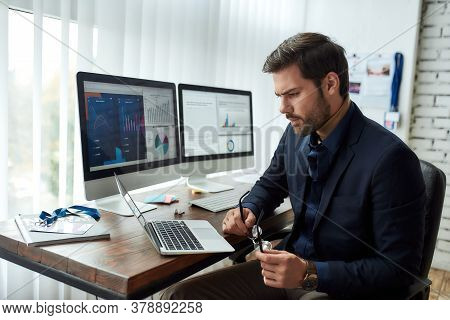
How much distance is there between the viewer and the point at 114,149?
4.61ft

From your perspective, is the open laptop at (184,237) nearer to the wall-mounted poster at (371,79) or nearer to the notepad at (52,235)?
the notepad at (52,235)

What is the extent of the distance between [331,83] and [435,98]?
1.95 meters

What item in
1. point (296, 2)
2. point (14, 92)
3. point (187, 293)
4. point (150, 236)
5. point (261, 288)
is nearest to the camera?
point (150, 236)

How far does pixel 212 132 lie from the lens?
74.5 inches

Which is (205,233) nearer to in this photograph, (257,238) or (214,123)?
(257,238)

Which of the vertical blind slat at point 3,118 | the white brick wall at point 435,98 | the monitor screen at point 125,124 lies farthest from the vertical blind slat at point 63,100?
the white brick wall at point 435,98

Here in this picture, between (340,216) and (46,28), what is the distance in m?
1.28

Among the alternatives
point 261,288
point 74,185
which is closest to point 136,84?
point 74,185

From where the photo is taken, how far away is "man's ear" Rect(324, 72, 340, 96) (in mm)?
1261

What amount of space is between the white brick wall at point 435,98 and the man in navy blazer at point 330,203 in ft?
5.90

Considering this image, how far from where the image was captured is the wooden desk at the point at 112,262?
920mm

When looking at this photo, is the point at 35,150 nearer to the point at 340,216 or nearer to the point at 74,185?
the point at 74,185

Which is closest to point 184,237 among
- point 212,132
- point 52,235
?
point 52,235

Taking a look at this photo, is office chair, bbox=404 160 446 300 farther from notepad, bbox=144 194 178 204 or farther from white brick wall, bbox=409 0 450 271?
white brick wall, bbox=409 0 450 271
